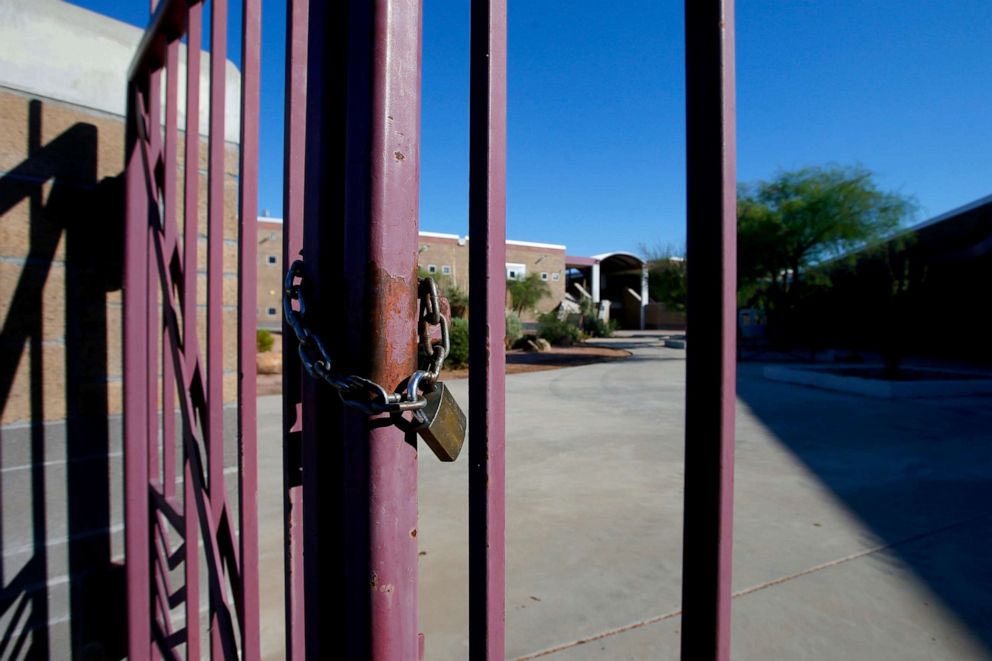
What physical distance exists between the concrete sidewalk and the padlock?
192 cm

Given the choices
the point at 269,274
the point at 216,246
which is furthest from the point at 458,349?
the point at 269,274

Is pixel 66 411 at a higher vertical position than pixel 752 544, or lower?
higher

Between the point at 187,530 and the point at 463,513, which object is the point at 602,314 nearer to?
the point at 463,513

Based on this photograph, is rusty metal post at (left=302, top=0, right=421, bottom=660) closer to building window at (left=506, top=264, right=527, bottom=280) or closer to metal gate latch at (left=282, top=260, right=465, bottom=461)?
metal gate latch at (left=282, top=260, right=465, bottom=461)

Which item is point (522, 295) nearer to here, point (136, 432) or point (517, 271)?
point (517, 271)

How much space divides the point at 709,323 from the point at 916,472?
214 inches

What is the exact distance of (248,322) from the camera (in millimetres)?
1410

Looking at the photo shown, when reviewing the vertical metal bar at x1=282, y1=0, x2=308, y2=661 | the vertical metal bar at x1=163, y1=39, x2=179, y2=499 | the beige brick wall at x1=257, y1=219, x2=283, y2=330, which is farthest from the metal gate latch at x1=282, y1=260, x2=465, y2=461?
the beige brick wall at x1=257, y1=219, x2=283, y2=330

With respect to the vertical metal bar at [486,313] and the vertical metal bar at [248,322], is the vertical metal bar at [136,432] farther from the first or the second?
the vertical metal bar at [486,313]

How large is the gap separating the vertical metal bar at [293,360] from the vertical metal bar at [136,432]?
3.58ft

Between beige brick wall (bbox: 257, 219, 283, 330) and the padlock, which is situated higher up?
beige brick wall (bbox: 257, 219, 283, 330)

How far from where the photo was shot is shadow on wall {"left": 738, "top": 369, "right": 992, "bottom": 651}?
9.80 feet

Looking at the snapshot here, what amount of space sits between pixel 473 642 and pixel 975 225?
2622 centimetres

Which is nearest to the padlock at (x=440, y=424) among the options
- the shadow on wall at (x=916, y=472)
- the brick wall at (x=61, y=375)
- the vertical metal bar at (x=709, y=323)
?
the vertical metal bar at (x=709, y=323)
